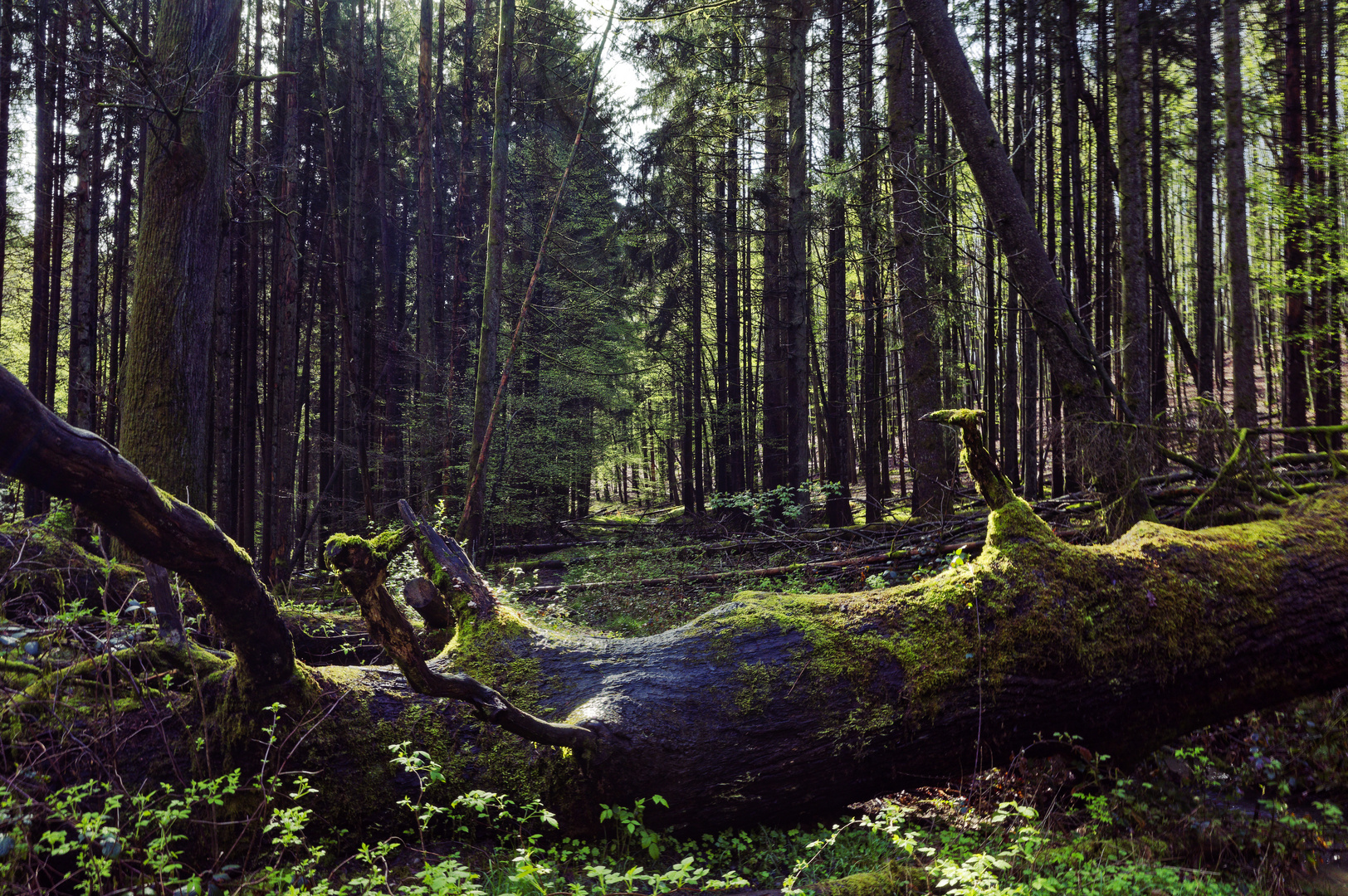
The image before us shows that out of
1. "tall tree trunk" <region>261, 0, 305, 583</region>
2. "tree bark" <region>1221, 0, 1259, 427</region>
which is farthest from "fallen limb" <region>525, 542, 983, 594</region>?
"tall tree trunk" <region>261, 0, 305, 583</region>

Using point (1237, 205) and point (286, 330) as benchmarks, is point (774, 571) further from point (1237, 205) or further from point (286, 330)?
point (286, 330)

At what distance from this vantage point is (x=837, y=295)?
15.8 m

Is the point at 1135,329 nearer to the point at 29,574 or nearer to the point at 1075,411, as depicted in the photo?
the point at 1075,411

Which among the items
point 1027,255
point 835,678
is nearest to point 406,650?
point 835,678

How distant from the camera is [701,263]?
2120cm

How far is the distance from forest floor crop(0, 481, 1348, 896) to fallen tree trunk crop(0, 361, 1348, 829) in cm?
19

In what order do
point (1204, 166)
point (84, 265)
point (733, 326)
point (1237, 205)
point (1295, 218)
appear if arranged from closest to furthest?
point (1295, 218), point (1237, 205), point (84, 265), point (1204, 166), point (733, 326)

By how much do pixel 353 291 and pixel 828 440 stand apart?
12002 mm

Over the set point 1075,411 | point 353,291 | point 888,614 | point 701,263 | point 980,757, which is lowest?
point 980,757

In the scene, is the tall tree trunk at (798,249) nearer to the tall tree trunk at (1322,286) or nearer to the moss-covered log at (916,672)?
the tall tree trunk at (1322,286)

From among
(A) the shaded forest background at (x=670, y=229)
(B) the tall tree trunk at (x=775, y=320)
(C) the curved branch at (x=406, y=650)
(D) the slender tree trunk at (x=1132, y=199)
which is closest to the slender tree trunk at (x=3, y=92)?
(A) the shaded forest background at (x=670, y=229)

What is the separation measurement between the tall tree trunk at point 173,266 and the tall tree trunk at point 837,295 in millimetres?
8594

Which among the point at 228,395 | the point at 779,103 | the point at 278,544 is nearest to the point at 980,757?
the point at 228,395

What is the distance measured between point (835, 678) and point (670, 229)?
56.6 feet
